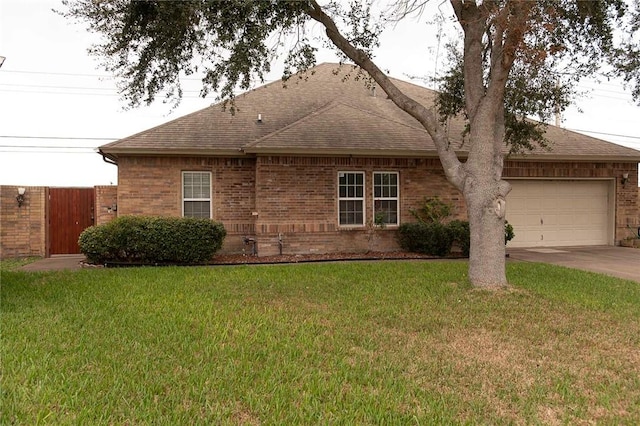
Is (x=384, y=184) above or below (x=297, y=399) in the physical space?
above

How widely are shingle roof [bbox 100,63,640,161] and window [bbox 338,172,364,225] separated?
0.88 meters

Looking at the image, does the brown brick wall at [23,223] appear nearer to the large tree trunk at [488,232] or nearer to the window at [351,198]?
the window at [351,198]

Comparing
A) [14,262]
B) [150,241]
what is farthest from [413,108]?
[14,262]

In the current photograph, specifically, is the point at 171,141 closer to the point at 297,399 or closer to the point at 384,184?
the point at 384,184

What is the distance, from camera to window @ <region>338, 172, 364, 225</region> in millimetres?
12805

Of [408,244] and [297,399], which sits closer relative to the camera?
[297,399]

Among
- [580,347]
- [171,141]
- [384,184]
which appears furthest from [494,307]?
[171,141]

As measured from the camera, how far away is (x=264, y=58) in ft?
27.7

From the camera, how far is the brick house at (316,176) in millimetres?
12203

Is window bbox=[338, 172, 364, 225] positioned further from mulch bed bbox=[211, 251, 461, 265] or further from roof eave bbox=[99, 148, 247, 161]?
roof eave bbox=[99, 148, 247, 161]

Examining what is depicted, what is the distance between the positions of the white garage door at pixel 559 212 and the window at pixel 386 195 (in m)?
4.29

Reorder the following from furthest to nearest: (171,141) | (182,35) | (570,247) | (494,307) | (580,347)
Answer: (570,247), (171,141), (182,35), (494,307), (580,347)

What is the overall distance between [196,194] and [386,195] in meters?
5.74

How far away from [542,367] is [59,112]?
2739 cm
